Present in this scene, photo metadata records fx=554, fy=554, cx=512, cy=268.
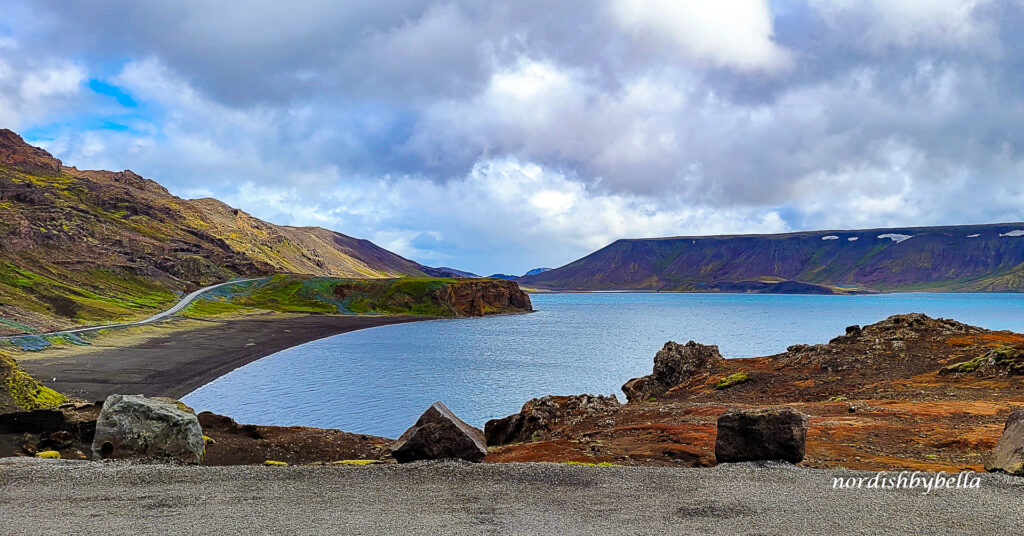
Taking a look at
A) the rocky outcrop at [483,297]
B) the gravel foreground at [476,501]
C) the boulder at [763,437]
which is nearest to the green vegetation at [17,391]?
the gravel foreground at [476,501]

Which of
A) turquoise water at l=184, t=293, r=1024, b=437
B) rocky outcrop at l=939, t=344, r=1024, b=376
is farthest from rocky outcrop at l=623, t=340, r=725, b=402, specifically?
rocky outcrop at l=939, t=344, r=1024, b=376

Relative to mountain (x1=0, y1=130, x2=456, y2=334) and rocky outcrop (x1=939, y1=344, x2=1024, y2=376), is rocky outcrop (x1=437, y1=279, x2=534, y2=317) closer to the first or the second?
mountain (x1=0, y1=130, x2=456, y2=334)

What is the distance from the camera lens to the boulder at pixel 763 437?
13.9m

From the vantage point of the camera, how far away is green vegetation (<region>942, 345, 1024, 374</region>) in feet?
83.3

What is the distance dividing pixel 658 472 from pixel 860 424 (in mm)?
9538

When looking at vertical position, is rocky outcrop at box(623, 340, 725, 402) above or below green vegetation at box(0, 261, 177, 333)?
below

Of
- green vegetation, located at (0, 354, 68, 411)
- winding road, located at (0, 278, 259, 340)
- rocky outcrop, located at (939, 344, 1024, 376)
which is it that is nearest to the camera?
green vegetation, located at (0, 354, 68, 411)

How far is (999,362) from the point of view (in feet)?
85.4

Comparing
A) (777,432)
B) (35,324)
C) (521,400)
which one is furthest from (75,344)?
(777,432)

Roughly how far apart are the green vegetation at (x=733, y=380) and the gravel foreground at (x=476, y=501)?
18.1 meters

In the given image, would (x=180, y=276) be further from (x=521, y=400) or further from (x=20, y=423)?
(x=20, y=423)

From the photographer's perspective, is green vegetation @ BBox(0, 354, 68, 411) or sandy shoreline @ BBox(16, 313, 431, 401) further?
sandy shoreline @ BBox(16, 313, 431, 401)

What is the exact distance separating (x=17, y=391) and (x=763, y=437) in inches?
949

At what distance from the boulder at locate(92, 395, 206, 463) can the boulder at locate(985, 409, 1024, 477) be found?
20.6 meters
